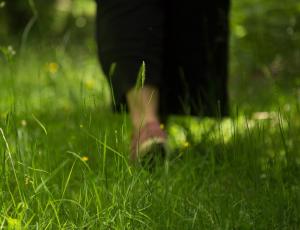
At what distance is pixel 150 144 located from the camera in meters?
2.17

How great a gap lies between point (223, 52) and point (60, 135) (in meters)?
0.83

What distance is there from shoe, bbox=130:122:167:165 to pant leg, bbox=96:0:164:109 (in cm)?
20

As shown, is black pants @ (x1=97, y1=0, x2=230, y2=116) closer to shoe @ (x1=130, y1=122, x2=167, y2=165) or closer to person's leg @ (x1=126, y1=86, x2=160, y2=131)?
person's leg @ (x1=126, y1=86, x2=160, y2=131)

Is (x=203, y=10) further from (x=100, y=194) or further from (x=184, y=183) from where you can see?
(x=100, y=194)

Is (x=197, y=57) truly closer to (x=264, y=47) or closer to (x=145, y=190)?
(x=264, y=47)

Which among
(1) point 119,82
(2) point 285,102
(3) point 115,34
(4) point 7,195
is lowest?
(2) point 285,102

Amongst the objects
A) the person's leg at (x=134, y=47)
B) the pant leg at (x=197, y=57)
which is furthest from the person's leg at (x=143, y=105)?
the pant leg at (x=197, y=57)

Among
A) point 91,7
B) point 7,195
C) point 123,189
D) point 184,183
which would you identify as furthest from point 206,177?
point 91,7

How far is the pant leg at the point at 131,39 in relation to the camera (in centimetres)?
244

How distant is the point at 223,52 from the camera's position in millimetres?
2984

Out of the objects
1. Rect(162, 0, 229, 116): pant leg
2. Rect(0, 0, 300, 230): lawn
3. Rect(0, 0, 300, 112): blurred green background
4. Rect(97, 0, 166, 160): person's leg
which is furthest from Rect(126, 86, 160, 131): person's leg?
Rect(0, 0, 300, 112): blurred green background

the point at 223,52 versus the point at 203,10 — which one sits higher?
the point at 203,10

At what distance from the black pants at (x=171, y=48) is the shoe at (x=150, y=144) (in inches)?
8.2

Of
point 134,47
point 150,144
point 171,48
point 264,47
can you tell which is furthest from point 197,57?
point 264,47
